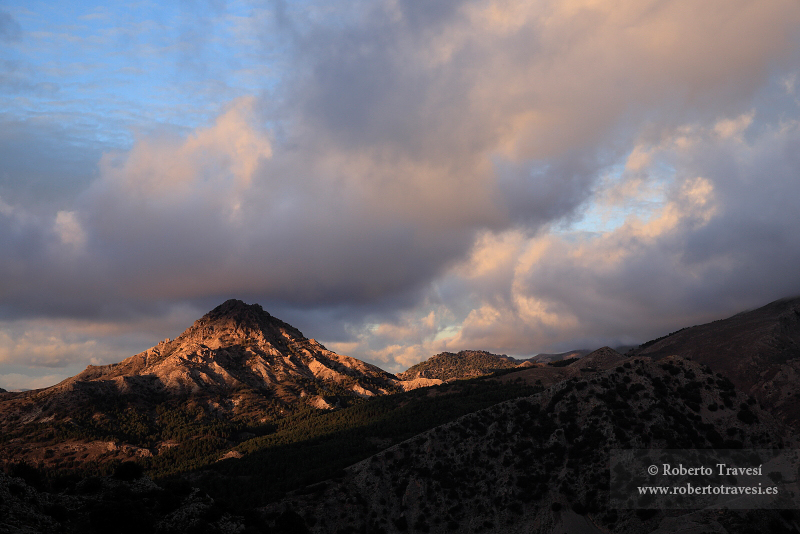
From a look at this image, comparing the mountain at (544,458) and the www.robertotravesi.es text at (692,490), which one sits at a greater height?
the mountain at (544,458)

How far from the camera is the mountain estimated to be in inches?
3853

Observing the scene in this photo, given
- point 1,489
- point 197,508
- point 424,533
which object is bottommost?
point 424,533

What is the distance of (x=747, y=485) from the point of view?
287 ft

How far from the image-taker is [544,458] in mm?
109500

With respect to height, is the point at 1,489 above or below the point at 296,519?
above

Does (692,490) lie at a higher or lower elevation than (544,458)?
lower

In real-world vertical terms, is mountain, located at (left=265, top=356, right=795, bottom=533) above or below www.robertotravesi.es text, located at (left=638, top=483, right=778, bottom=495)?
above

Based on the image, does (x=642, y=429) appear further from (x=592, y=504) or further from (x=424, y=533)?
(x=424, y=533)

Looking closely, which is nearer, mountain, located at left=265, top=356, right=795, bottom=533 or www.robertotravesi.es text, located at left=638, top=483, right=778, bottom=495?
www.robertotravesi.es text, located at left=638, top=483, right=778, bottom=495

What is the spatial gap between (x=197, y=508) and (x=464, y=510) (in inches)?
2287

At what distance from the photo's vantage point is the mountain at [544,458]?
97.9m

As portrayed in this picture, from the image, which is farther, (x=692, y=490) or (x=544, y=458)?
(x=544, y=458)

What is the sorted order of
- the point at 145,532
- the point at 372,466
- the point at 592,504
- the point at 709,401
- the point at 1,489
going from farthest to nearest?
the point at 372,466
the point at 709,401
the point at 592,504
the point at 145,532
the point at 1,489

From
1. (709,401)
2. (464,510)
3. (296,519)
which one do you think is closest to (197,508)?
(296,519)
